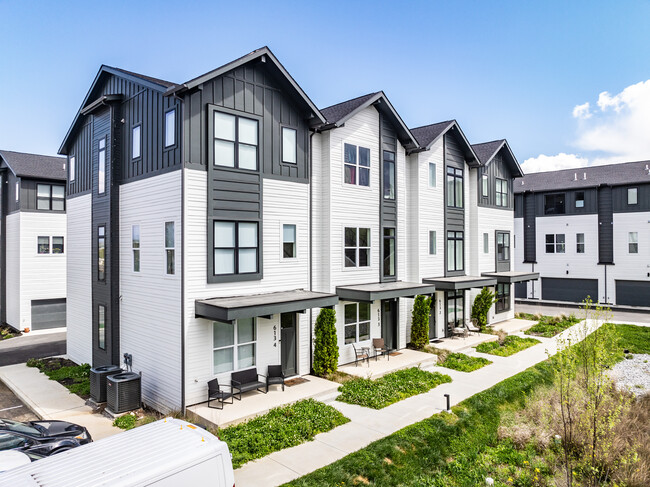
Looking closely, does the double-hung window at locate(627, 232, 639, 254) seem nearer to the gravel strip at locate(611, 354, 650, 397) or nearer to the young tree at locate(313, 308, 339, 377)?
the gravel strip at locate(611, 354, 650, 397)

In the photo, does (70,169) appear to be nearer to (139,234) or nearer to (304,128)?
(139,234)

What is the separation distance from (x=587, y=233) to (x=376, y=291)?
2695 centimetres

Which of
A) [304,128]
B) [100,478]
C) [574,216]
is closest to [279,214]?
[304,128]

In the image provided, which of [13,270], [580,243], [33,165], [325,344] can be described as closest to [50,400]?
[325,344]

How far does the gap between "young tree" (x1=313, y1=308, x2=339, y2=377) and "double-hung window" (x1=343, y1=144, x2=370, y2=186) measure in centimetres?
519

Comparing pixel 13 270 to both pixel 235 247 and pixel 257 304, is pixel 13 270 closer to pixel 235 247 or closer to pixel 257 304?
pixel 235 247

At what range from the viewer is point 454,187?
21.6 m

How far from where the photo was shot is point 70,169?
59.5 feet

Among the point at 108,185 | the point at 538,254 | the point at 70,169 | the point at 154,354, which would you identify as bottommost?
the point at 154,354

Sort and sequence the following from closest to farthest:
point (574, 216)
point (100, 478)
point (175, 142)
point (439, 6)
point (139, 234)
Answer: point (100, 478) < point (175, 142) < point (139, 234) < point (439, 6) < point (574, 216)

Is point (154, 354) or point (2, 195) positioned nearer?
point (154, 354)

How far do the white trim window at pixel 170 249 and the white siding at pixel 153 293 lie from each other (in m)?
0.13

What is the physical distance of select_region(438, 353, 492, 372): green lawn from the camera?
15.8 m

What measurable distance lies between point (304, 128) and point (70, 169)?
11.0 meters
